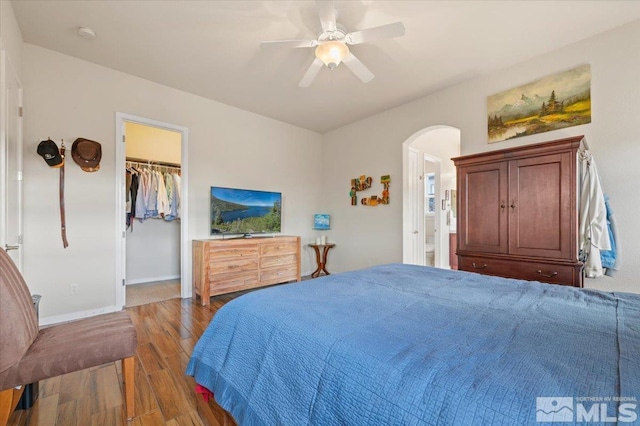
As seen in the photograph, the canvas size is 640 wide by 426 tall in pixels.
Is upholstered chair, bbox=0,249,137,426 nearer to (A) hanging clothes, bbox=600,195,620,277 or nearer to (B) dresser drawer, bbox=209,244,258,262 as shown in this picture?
(B) dresser drawer, bbox=209,244,258,262

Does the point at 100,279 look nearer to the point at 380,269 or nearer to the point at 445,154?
the point at 380,269

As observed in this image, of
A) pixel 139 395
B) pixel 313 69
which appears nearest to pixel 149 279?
pixel 139 395

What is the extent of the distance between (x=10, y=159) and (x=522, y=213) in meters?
4.41

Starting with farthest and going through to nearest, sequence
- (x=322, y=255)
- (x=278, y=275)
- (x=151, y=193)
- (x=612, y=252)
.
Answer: (x=322, y=255) → (x=151, y=193) → (x=278, y=275) → (x=612, y=252)

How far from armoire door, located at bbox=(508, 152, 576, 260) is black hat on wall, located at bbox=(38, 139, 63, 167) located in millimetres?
4399

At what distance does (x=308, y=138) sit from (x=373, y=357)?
477cm

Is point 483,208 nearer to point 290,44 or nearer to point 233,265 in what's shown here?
point 290,44

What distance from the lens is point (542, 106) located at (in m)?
2.77

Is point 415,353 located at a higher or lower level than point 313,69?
lower

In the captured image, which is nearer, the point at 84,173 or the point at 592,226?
the point at 592,226

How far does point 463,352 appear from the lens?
0.84 m

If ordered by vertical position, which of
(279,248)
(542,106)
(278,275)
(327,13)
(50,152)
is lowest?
(278,275)

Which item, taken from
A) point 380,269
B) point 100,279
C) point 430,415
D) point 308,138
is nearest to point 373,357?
point 430,415

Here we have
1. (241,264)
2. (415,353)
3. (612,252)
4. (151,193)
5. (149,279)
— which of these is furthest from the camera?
(149,279)
